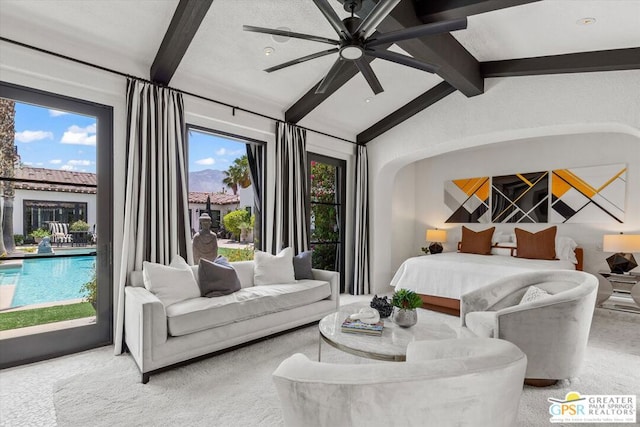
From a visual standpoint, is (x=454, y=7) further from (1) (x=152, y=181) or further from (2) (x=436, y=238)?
(2) (x=436, y=238)

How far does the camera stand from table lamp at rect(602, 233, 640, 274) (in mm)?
4094

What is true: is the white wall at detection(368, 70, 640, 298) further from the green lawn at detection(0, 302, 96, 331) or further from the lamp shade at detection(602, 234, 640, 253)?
the green lawn at detection(0, 302, 96, 331)

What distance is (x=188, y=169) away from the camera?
386 cm

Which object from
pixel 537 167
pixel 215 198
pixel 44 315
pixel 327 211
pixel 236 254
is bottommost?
pixel 44 315

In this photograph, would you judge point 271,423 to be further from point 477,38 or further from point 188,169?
point 477,38

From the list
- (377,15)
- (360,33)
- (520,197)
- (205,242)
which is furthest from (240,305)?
(520,197)

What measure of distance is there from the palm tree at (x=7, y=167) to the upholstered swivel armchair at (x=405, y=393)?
3067mm

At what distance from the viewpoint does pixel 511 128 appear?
13.7 feet

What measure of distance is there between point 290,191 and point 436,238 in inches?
122

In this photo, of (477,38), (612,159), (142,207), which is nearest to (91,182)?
(142,207)

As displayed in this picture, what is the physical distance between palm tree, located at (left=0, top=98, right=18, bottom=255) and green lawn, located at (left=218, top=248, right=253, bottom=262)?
6.57 ft

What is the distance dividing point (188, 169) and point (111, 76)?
114 centimetres

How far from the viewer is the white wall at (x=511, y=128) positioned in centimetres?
361

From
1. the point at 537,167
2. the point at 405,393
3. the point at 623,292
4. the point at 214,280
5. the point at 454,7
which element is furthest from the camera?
the point at 537,167
